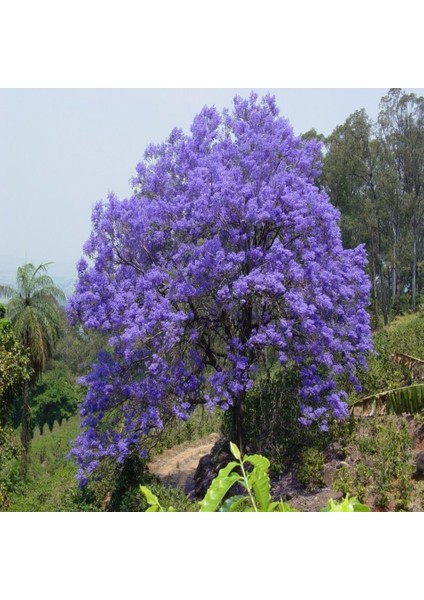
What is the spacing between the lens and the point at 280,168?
22.6ft

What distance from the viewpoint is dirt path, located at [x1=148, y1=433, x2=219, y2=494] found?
7.93 metres

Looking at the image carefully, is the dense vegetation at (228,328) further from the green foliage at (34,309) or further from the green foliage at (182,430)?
the green foliage at (34,309)

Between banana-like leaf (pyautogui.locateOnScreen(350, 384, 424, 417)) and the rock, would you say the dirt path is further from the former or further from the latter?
banana-like leaf (pyautogui.locateOnScreen(350, 384, 424, 417))

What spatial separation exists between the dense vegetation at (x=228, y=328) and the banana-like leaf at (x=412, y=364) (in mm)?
40

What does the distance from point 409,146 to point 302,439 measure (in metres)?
7.06

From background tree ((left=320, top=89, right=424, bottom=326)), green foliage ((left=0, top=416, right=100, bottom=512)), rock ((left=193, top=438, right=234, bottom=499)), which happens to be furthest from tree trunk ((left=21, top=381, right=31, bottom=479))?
background tree ((left=320, top=89, right=424, bottom=326))

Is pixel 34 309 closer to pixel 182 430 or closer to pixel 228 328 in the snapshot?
pixel 182 430

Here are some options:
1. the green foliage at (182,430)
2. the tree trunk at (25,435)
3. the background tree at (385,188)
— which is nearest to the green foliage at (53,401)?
the tree trunk at (25,435)

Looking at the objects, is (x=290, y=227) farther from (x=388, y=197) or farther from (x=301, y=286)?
(x=388, y=197)

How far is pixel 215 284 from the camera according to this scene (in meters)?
6.55

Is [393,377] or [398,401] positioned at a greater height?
[393,377]

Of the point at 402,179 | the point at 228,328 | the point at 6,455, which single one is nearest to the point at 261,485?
the point at 228,328

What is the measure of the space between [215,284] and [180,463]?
2.77 m
